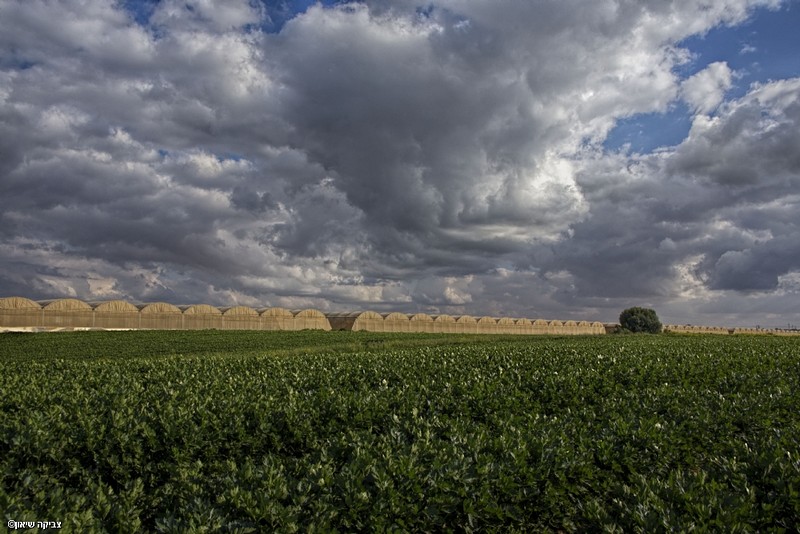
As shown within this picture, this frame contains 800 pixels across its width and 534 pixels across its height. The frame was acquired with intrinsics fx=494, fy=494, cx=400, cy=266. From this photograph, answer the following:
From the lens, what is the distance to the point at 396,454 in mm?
6426

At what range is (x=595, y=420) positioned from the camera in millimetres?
10398

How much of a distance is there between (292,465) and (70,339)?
45350 millimetres

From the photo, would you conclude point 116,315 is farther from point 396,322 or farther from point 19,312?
point 396,322

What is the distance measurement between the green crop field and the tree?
315 feet

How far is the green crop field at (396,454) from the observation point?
5.35m

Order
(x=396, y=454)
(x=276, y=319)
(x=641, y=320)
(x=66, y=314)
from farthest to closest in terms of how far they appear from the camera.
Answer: (x=641, y=320), (x=276, y=319), (x=66, y=314), (x=396, y=454)

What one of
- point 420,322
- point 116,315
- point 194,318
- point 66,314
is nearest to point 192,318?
point 194,318

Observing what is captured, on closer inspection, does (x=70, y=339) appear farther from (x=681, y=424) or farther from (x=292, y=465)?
(x=681, y=424)

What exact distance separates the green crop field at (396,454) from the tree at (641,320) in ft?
315

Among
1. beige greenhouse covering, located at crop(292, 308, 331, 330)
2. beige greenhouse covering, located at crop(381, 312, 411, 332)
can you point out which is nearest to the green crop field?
beige greenhouse covering, located at crop(292, 308, 331, 330)

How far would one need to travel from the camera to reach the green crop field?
5.35 m

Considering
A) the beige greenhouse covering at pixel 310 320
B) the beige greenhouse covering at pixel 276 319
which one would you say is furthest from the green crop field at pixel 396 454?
the beige greenhouse covering at pixel 310 320

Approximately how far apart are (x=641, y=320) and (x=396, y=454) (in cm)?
11087

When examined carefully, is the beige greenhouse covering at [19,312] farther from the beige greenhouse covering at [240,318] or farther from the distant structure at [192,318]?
the beige greenhouse covering at [240,318]
